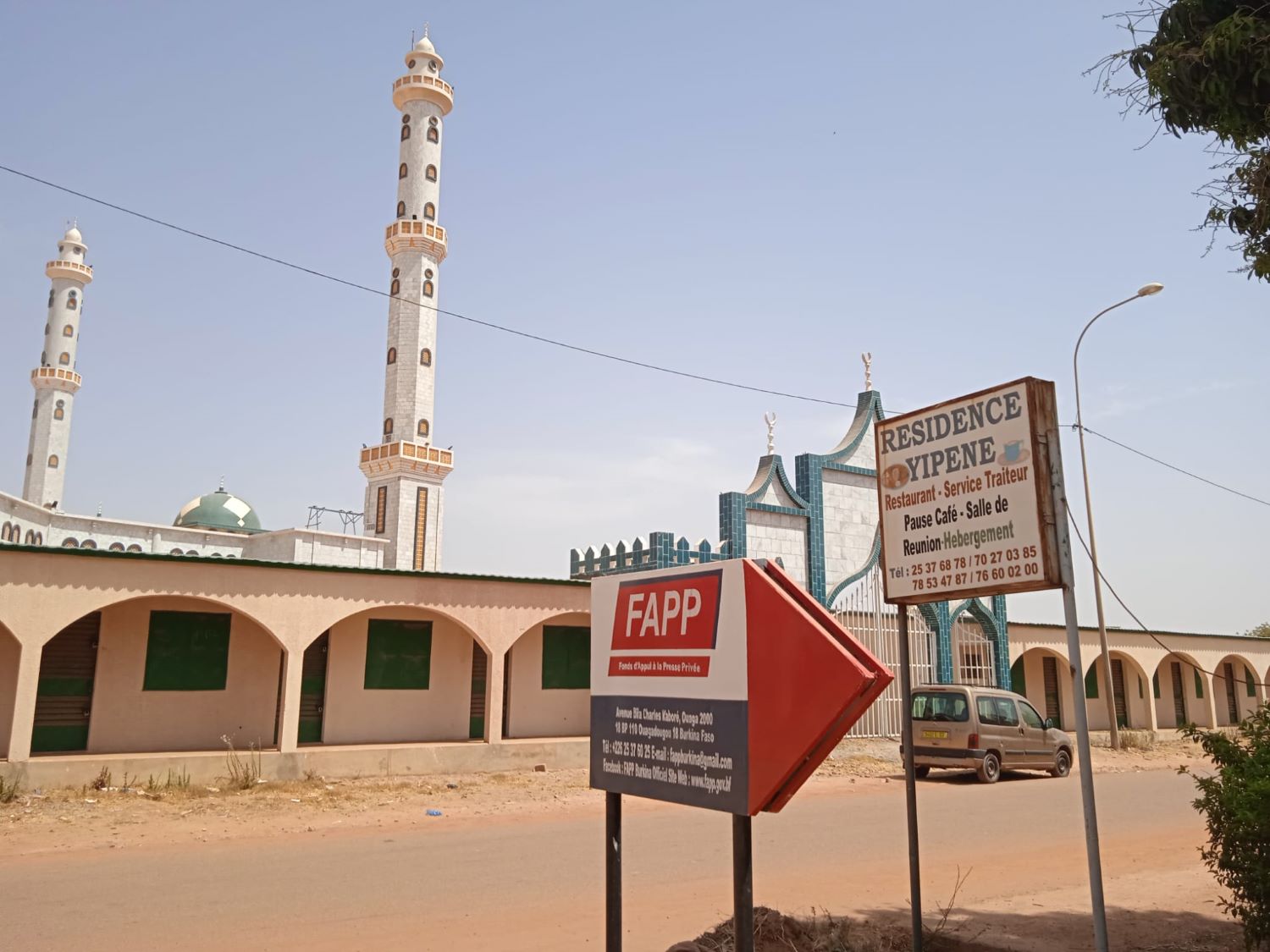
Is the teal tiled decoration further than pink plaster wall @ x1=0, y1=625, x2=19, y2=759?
Yes

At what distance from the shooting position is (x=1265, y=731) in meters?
5.76

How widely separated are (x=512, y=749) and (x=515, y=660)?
237 cm

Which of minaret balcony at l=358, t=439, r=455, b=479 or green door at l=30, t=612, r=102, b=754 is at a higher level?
minaret balcony at l=358, t=439, r=455, b=479

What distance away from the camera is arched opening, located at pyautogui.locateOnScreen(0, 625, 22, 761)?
1420 cm

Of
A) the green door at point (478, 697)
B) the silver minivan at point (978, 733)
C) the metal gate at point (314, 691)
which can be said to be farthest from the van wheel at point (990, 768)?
the metal gate at point (314, 691)

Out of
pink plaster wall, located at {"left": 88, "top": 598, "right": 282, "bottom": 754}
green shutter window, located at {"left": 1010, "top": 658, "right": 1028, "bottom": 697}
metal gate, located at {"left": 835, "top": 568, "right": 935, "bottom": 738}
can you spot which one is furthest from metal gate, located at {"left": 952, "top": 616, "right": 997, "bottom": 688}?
pink plaster wall, located at {"left": 88, "top": 598, "right": 282, "bottom": 754}

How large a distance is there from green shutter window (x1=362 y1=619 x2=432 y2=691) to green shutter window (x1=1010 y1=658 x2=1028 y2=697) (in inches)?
678

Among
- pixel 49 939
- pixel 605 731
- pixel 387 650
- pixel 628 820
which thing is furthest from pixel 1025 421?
pixel 387 650

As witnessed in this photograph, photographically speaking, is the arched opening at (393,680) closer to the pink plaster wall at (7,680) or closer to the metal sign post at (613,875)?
the pink plaster wall at (7,680)

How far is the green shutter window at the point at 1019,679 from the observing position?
27047 mm

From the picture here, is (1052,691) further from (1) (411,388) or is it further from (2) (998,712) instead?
(1) (411,388)

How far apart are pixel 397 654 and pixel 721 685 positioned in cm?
1509

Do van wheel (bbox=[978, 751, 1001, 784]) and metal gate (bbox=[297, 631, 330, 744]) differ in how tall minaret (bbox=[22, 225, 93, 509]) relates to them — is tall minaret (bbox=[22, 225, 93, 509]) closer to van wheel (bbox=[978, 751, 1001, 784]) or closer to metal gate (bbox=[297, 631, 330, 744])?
metal gate (bbox=[297, 631, 330, 744])

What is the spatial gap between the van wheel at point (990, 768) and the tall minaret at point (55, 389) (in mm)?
51110
